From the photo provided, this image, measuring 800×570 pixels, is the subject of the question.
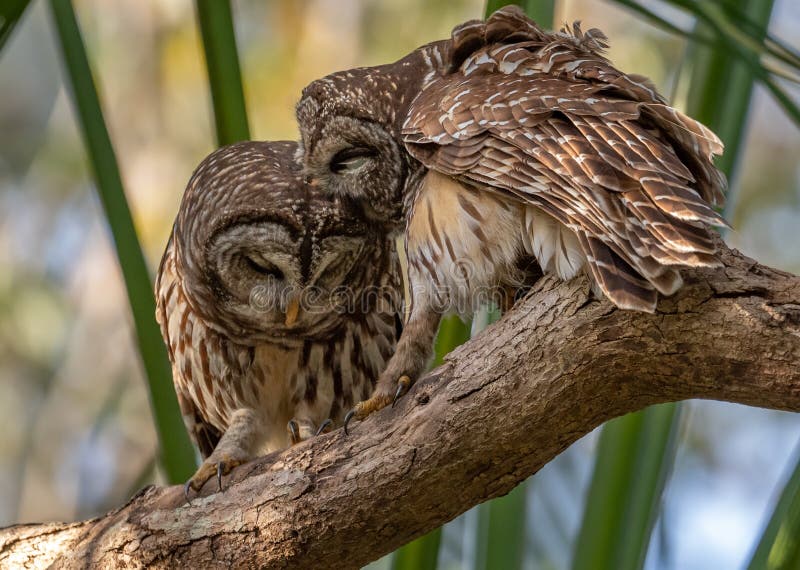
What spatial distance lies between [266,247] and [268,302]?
0.19 metres

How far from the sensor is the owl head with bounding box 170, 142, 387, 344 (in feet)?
10.2

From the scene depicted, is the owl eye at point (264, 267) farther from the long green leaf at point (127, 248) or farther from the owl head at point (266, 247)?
the long green leaf at point (127, 248)

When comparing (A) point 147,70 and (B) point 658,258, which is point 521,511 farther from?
(A) point 147,70

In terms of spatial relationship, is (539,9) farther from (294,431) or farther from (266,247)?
(294,431)

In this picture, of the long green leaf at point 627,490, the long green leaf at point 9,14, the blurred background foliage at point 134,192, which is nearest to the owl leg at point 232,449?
the long green leaf at point 627,490

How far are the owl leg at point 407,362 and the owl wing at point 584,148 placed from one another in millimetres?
451

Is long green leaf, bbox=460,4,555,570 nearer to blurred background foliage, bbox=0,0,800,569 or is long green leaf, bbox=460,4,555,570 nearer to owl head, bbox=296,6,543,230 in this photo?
owl head, bbox=296,6,543,230

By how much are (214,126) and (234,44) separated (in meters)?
0.28

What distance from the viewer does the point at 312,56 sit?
7.78 meters

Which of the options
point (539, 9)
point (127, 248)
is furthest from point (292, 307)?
point (539, 9)

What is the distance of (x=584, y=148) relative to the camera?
6.82 ft

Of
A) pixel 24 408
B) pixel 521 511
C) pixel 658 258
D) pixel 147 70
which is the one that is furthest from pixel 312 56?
pixel 658 258

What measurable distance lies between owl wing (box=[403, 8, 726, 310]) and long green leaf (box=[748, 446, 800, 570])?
0.61 m

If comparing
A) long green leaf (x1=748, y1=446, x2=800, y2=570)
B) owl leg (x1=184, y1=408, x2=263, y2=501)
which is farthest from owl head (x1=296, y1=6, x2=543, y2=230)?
long green leaf (x1=748, y1=446, x2=800, y2=570)
